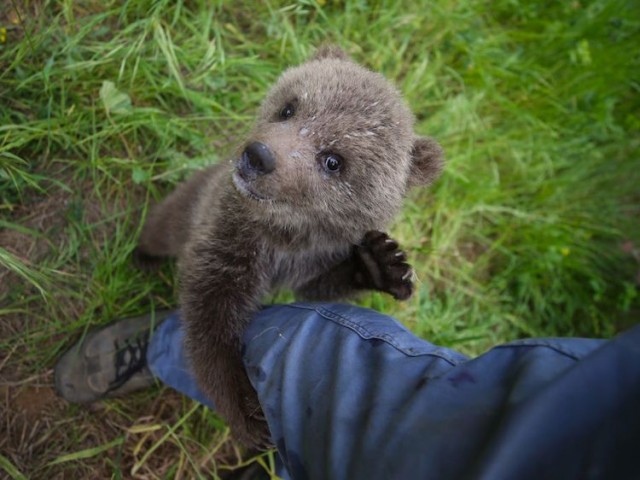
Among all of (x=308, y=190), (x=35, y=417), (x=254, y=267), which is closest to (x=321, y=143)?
(x=308, y=190)

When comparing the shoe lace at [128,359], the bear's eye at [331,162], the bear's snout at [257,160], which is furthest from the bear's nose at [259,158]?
the shoe lace at [128,359]

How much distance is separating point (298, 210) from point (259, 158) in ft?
1.17

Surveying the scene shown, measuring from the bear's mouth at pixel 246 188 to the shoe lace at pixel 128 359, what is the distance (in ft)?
5.15

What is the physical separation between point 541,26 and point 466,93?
1.01 m

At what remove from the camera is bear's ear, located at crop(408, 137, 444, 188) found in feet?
8.09

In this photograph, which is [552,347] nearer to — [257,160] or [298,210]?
[298,210]

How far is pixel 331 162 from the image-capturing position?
216 cm

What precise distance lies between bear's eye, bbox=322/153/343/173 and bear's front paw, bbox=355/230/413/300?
18.7 inches

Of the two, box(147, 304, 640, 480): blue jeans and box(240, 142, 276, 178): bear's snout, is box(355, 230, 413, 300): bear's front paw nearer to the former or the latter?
box(147, 304, 640, 480): blue jeans

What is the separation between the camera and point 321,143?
211 cm

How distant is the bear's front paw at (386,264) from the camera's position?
8.07 ft

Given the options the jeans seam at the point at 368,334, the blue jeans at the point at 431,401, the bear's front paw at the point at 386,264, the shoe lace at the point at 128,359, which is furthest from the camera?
the shoe lace at the point at 128,359

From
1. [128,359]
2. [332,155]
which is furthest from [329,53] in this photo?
[128,359]

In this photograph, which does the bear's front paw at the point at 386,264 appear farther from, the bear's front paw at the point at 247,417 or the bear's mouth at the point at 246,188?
the bear's front paw at the point at 247,417
